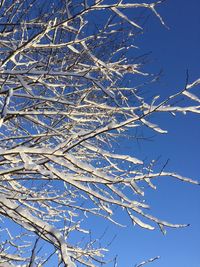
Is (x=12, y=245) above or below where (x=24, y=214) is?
above

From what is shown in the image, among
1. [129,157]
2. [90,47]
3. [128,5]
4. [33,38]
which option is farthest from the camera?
[90,47]

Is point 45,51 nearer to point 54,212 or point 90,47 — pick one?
point 90,47

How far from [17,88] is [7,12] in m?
1.06

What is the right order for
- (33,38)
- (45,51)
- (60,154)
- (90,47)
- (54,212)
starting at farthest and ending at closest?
1. (54,212)
2. (45,51)
3. (90,47)
4. (33,38)
5. (60,154)

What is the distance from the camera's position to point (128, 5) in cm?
501

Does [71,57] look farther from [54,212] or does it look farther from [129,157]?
[54,212]

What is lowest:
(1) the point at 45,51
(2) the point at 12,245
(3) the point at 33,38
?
(2) the point at 12,245

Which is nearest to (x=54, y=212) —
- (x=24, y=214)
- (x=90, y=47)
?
(x=90, y=47)

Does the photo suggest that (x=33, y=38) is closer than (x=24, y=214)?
No

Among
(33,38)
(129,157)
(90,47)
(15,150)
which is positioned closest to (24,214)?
(15,150)

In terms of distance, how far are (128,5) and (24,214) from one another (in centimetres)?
278

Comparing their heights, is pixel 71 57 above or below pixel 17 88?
above

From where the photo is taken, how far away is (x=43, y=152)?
3.61m

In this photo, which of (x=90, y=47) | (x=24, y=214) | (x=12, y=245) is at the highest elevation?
(x=90, y=47)
